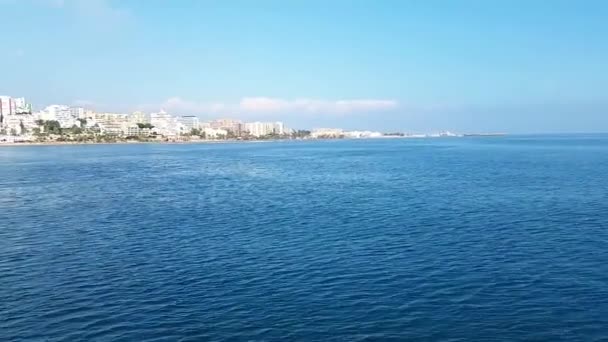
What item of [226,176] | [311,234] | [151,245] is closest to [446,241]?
[311,234]

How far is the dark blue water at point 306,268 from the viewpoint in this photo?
50.9 ft

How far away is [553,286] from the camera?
18.8m

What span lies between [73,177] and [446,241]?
5122cm

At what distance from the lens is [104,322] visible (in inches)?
618

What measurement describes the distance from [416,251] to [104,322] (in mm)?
13960

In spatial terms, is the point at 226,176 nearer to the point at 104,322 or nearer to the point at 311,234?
the point at 311,234

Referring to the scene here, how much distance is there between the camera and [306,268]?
21312mm

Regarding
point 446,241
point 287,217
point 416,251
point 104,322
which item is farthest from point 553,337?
point 287,217

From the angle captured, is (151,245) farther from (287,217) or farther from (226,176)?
(226,176)

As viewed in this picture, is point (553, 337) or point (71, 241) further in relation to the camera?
point (71, 241)

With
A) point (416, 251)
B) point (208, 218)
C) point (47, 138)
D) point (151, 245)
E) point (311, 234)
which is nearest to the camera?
point (416, 251)

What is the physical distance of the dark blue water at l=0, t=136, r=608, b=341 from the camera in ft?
50.9

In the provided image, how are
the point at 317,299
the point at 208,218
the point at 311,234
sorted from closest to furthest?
the point at 317,299 → the point at 311,234 → the point at 208,218

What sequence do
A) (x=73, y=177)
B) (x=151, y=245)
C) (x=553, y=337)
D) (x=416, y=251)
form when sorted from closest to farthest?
(x=553, y=337), (x=416, y=251), (x=151, y=245), (x=73, y=177)
